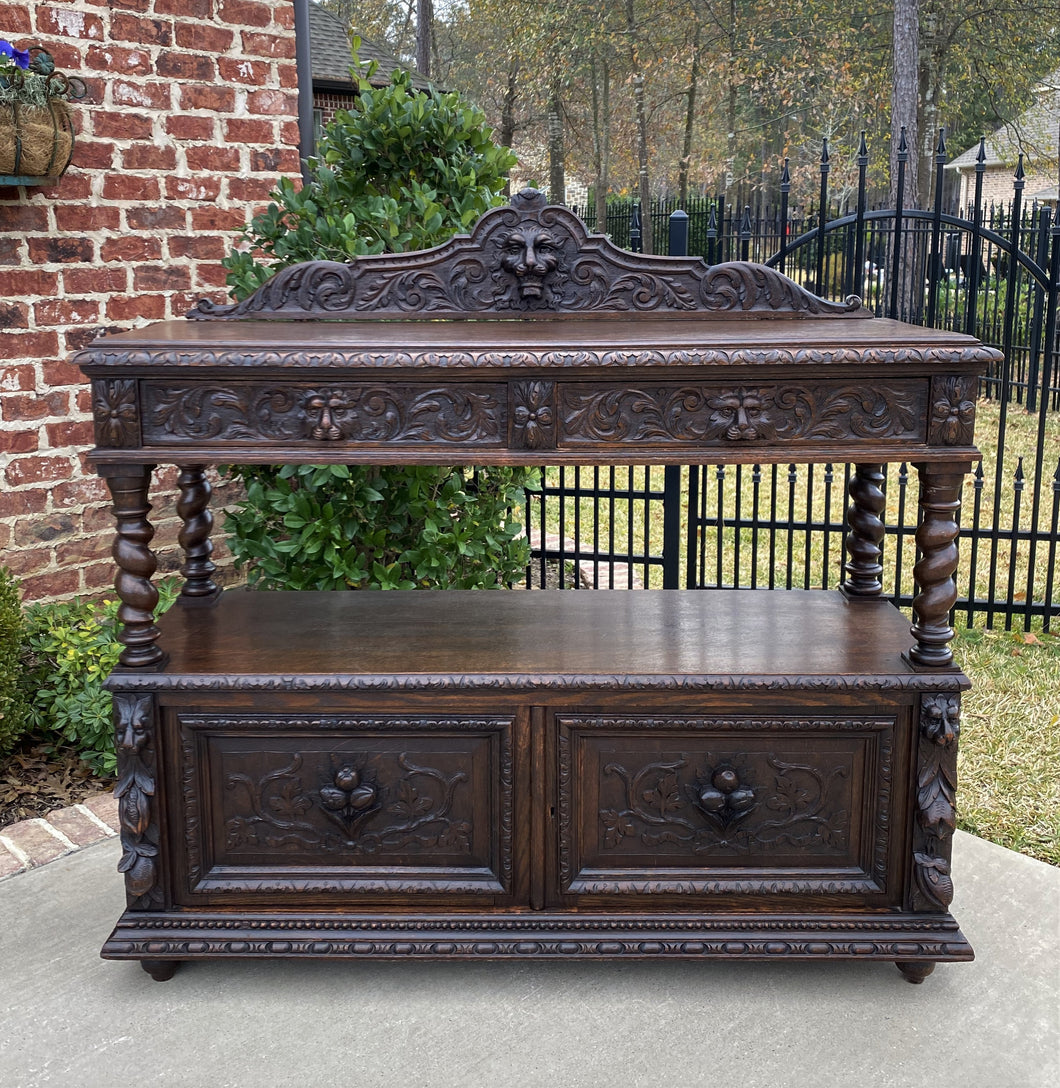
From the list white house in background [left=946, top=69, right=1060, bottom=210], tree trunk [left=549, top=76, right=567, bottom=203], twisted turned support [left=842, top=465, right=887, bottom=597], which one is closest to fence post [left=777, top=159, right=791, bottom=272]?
twisted turned support [left=842, top=465, right=887, bottom=597]

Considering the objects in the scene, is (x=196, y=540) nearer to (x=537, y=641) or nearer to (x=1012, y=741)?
(x=537, y=641)

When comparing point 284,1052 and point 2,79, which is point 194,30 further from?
point 284,1052

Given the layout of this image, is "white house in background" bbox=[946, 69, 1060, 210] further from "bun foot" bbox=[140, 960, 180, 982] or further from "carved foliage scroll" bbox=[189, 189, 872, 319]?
"bun foot" bbox=[140, 960, 180, 982]

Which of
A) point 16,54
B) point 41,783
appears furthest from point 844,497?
point 16,54

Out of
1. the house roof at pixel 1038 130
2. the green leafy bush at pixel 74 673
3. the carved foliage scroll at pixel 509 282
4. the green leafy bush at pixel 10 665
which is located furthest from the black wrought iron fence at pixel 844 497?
the house roof at pixel 1038 130

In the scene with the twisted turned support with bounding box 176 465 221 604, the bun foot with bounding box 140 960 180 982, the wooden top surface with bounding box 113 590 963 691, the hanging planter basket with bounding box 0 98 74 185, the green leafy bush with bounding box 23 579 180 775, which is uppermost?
the hanging planter basket with bounding box 0 98 74 185

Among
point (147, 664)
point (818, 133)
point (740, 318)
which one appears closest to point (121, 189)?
point (147, 664)

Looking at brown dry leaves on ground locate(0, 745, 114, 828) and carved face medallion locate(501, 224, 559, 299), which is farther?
brown dry leaves on ground locate(0, 745, 114, 828)

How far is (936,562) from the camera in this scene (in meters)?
2.54

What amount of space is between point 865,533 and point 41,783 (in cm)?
277

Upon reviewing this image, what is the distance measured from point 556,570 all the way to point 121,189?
10.2ft

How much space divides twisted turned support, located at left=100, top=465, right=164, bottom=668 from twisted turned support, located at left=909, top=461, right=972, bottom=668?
5.77ft

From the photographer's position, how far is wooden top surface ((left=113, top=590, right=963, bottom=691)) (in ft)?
8.48

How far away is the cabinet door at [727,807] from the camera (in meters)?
2.61
